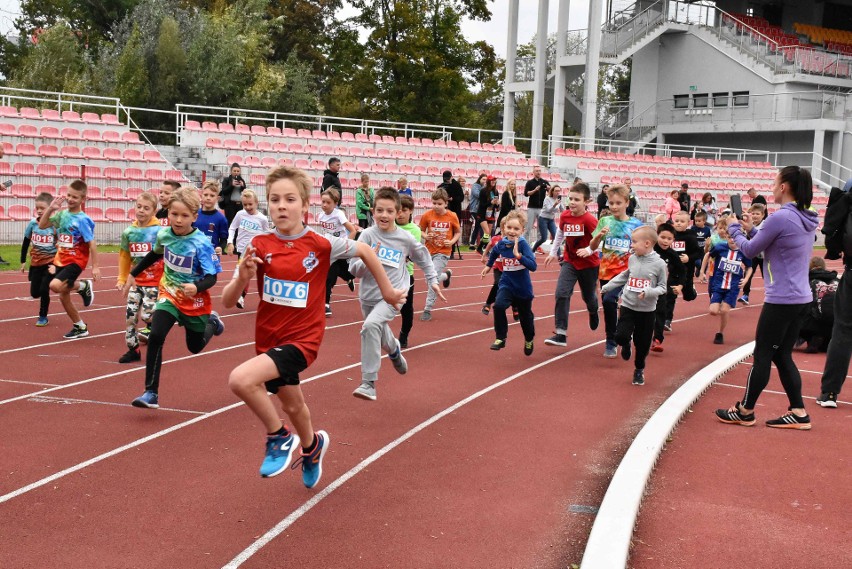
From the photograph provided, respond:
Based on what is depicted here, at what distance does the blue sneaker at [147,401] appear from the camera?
7152 mm

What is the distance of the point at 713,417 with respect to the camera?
7945 millimetres

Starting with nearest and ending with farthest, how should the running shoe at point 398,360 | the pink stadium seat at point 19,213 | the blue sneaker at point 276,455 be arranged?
the blue sneaker at point 276,455 → the running shoe at point 398,360 → the pink stadium seat at point 19,213

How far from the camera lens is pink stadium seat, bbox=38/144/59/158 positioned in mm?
22670

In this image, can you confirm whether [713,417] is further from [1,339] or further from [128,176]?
[128,176]

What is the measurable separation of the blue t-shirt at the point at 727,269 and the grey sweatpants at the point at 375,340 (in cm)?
603

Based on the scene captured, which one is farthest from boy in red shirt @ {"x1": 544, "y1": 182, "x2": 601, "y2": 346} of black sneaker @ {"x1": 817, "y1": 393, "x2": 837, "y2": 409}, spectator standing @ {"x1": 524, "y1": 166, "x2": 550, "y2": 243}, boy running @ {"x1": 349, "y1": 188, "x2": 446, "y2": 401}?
spectator standing @ {"x1": 524, "y1": 166, "x2": 550, "y2": 243}

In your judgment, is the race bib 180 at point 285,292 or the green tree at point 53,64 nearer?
the race bib 180 at point 285,292

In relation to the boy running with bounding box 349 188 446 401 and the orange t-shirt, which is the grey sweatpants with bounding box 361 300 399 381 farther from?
the orange t-shirt

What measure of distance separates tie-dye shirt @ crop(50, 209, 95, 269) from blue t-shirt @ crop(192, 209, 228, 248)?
1596mm

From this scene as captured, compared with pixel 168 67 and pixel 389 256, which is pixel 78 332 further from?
pixel 168 67

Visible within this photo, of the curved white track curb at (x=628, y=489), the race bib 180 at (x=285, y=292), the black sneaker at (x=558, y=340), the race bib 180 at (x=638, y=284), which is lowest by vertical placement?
the black sneaker at (x=558, y=340)

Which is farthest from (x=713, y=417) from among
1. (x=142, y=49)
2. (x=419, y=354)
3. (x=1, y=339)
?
(x=142, y=49)

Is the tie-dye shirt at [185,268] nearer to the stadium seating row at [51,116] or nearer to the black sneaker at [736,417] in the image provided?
the black sneaker at [736,417]

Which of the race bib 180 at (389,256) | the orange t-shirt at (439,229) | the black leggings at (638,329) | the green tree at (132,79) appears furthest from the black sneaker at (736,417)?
the green tree at (132,79)
